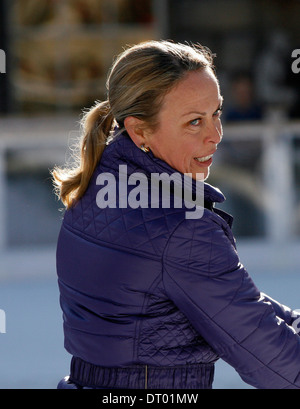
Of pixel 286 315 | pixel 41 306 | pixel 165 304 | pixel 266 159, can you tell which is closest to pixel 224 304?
pixel 165 304

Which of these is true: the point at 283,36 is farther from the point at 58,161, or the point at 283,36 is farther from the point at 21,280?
the point at 21,280

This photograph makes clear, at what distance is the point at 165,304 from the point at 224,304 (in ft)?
0.41

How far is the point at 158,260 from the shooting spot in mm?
1741

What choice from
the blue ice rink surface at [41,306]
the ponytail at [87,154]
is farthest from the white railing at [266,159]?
the ponytail at [87,154]

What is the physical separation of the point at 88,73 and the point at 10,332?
5.00m

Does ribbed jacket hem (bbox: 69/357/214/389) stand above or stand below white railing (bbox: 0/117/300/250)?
below

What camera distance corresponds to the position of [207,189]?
6.08 ft

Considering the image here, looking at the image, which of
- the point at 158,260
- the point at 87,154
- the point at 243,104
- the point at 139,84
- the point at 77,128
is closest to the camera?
the point at 158,260

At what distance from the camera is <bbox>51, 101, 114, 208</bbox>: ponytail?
1.96m

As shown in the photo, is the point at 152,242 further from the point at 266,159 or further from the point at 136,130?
the point at 266,159

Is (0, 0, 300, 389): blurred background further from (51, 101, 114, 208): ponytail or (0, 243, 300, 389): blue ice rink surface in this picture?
(51, 101, 114, 208): ponytail

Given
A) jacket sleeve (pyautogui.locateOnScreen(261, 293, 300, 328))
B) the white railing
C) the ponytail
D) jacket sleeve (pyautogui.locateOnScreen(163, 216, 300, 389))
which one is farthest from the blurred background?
jacket sleeve (pyautogui.locateOnScreen(163, 216, 300, 389))

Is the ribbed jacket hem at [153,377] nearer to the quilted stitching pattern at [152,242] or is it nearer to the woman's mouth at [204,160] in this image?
the quilted stitching pattern at [152,242]

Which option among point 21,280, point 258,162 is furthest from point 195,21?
point 21,280
